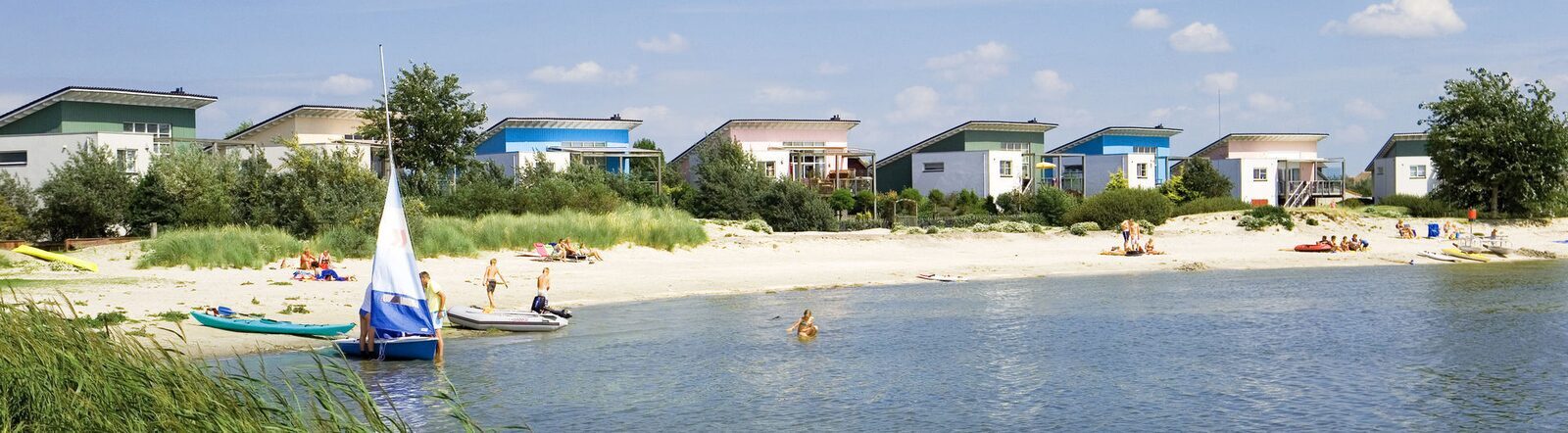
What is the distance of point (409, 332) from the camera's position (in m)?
21.3

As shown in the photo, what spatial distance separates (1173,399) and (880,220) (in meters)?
36.2

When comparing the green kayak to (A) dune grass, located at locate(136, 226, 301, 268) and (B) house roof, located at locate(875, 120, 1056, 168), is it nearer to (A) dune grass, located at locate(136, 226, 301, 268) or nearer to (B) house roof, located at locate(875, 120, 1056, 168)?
(A) dune grass, located at locate(136, 226, 301, 268)

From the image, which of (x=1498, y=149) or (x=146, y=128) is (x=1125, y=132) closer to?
(x=1498, y=149)

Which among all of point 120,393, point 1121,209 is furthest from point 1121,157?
point 120,393

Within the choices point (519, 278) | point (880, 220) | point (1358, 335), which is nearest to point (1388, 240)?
point (880, 220)

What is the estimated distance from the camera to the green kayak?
22984 millimetres

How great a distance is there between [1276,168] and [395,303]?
6825cm

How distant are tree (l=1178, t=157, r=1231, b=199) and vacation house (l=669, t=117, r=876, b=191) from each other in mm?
16779

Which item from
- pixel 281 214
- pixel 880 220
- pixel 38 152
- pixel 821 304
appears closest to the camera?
pixel 821 304

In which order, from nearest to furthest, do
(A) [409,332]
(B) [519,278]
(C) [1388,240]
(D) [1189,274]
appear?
(A) [409,332] → (B) [519,278] → (D) [1189,274] → (C) [1388,240]

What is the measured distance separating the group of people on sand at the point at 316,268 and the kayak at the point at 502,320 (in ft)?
20.9

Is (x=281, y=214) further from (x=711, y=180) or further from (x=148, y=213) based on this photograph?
(x=711, y=180)

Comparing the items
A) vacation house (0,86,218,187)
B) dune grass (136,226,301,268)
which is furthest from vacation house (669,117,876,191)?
dune grass (136,226,301,268)

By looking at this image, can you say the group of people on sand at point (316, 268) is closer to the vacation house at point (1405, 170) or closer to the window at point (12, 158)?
the window at point (12, 158)
